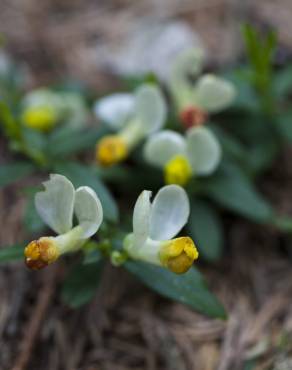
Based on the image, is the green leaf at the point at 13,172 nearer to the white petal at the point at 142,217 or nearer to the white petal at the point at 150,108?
the white petal at the point at 150,108

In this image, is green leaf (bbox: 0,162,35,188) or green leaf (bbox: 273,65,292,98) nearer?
green leaf (bbox: 0,162,35,188)

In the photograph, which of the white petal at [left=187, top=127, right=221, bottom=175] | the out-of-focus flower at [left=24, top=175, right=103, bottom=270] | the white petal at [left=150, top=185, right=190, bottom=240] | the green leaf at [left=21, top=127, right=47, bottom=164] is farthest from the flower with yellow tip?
the green leaf at [left=21, top=127, right=47, bottom=164]

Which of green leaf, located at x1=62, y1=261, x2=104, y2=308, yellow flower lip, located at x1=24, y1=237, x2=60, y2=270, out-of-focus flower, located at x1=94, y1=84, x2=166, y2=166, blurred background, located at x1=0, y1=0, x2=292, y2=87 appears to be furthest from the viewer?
blurred background, located at x1=0, y1=0, x2=292, y2=87

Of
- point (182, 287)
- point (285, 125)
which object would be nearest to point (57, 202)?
point (182, 287)

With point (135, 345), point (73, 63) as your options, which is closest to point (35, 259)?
point (135, 345)

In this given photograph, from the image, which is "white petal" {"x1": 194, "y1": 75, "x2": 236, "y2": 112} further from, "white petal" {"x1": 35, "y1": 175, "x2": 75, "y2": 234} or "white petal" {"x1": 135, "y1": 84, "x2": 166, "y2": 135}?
"white petal" {"x1": 35, "y1": 175, "x2": 75, "y2": 234}

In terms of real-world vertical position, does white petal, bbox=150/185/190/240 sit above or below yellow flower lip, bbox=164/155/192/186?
above

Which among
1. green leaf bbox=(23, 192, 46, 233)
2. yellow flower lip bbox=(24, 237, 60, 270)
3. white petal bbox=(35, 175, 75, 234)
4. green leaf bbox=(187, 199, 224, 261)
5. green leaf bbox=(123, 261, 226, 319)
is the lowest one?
green leaf bbox=(187, 199, 224, 261)
